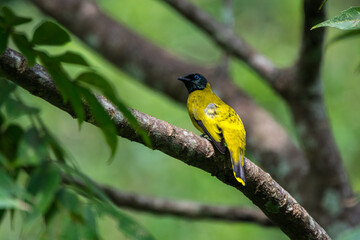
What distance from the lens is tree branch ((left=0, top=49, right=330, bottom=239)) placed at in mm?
2285

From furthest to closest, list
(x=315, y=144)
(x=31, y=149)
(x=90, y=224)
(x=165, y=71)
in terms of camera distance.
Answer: (x=165, y=71)
(x=315, y=144)
(x=31, y=149)
(x=90, y=224)

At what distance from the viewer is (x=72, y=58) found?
240cm

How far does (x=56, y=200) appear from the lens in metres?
2.94

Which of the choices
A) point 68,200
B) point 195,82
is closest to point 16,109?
point 68,200

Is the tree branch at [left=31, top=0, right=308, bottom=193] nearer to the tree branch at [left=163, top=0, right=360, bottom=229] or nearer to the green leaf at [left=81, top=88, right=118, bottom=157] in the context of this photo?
the tree branch at [left=163, top=0, right=360, bottom=229]

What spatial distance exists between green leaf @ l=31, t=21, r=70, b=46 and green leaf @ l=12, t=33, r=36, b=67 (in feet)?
0.16

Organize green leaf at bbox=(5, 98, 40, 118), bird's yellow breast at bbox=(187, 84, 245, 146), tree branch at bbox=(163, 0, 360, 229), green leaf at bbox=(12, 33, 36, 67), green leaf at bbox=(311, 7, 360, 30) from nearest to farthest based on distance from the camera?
green leaf at bbox=(311, 7, 360, 30), green leaf at bbox=(12, 33, 36, 67), green leaf at bbox=(5, 98, 40, 118), bird's yellow breast at bbox=(187, 84, 245, 146), tree branch at bbox=(163, 0, 360, 229)

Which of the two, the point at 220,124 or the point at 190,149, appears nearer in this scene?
the point at 190,149

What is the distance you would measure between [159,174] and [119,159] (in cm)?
72

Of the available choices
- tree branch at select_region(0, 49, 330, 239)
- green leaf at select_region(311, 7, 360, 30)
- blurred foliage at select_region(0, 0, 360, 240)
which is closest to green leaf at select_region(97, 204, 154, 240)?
tree branch at select_region(0, 49, 330, 239)

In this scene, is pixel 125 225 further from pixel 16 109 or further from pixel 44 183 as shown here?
pixel 16 109

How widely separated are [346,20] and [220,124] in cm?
200

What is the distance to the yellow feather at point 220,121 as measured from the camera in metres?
3.28

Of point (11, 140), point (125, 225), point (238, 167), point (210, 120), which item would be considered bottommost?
point (11, 140)
